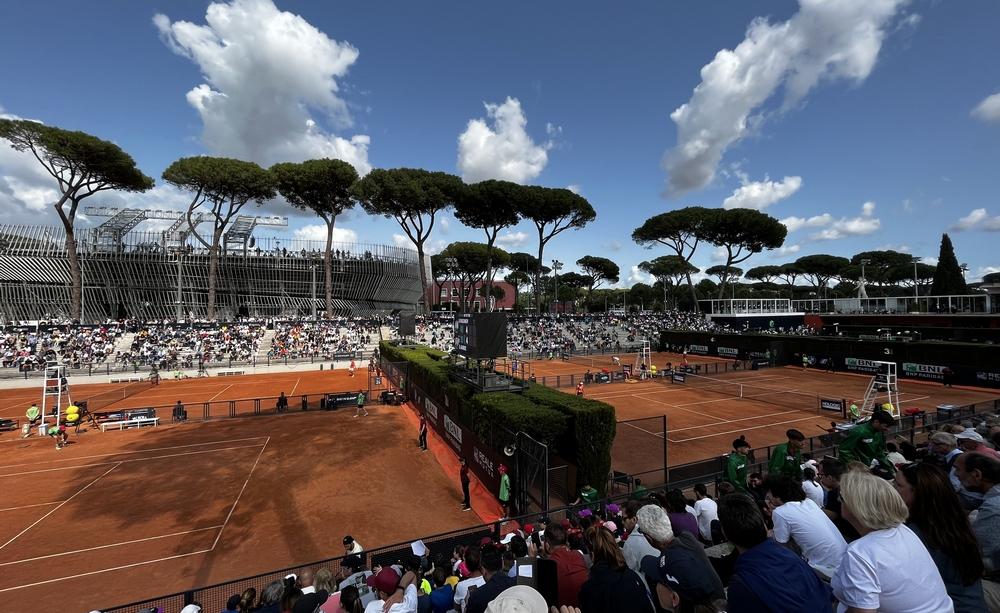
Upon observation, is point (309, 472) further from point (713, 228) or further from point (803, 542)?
point (713, 228)

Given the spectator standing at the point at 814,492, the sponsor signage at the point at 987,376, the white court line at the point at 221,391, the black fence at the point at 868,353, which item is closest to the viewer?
the spectator standing at the point at 814,492

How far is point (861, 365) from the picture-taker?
38.2m

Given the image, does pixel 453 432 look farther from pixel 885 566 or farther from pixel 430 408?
pixel 885 566

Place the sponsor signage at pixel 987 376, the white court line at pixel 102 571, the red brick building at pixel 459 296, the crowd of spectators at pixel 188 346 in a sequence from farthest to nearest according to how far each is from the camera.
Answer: the red brick building at pixel 459 296 → the crowd of spectators at pixel 188 346 → the sponsor signage at pixel 987 376 → the white court line at pixel 102 571

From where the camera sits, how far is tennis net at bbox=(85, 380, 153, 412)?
2806 cm

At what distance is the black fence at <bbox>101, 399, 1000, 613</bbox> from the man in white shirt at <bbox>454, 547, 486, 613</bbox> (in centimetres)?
225

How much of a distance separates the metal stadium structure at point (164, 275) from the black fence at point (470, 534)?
63.7 m

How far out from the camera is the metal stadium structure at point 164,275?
62.1 m

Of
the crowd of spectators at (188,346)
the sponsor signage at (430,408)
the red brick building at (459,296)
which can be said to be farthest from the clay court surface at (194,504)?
the red brick building at (459,296)

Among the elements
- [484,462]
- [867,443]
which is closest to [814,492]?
[867,443]

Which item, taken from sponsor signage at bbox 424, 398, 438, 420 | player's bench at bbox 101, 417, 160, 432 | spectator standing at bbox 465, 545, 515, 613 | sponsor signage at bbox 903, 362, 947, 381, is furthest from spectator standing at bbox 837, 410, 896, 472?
sponsor signage at bbox 903, 362, 947, 381

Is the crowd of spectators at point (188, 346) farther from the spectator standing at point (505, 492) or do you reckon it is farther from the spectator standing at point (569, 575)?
the spectator standing at point (569, 575)

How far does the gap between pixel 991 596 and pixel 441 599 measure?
505cm

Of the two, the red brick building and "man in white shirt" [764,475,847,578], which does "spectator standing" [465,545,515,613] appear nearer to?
"man in white shirt" [764,475,847,578]
